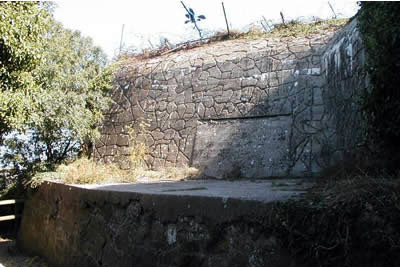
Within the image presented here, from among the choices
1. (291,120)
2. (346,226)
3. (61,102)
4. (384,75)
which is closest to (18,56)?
(61,102)

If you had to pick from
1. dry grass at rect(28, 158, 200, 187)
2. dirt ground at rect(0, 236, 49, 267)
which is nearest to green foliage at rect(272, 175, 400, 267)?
dry grass at rect(28, 158, 200, 187)

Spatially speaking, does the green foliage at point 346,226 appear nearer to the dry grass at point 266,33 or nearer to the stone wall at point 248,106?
the stone wall at point 248,106

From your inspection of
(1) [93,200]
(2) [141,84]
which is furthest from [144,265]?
(2) [141,84]

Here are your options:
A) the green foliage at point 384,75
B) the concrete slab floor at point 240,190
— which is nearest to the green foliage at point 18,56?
the concrete slab floor at point 240,190

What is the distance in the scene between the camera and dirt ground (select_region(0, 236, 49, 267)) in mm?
5547

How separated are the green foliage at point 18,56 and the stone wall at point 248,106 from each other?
110 inches

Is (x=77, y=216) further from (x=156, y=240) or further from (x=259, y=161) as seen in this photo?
(x=259, y=161)

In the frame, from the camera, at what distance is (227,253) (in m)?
2.48

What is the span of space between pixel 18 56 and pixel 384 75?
5.19m

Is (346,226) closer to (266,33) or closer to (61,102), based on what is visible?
(61,102)

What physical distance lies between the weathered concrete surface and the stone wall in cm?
256

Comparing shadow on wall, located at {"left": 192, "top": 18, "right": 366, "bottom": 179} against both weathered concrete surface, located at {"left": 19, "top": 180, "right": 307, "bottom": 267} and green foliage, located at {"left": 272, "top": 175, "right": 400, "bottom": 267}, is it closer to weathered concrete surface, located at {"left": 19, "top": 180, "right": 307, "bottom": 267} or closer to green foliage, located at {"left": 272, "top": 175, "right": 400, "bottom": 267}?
weathered concrete surface, located at {"left": 19, "top": 180, "right": 307, "bottom": 267}

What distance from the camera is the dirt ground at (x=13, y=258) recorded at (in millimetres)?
5547

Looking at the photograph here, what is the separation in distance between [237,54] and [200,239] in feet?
19.5
